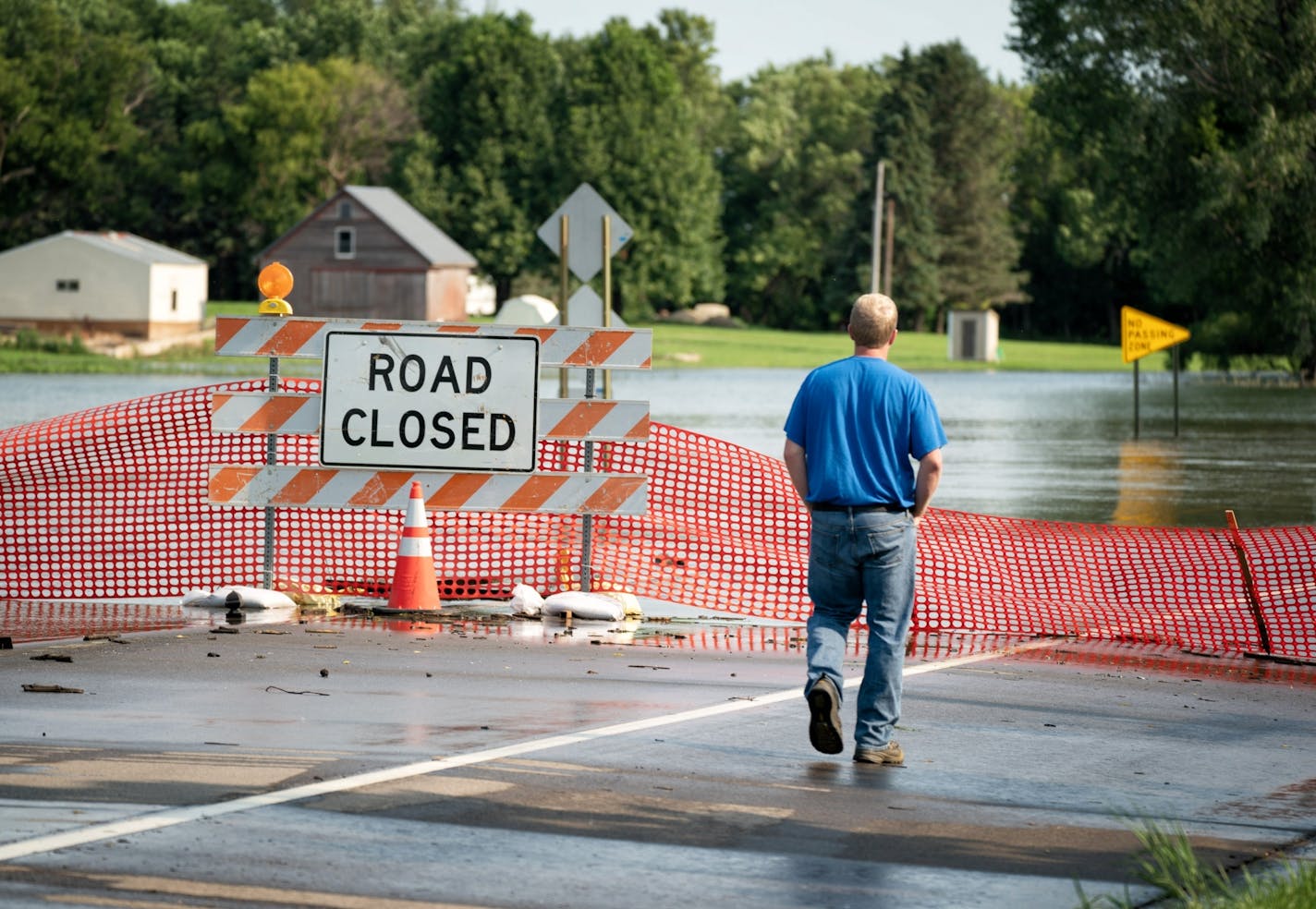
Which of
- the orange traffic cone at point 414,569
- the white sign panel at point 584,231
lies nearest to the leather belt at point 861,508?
the orange traffic cone at point 414,569

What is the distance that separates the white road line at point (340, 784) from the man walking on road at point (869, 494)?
0.91 metres

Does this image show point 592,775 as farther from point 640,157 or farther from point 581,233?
point 640,157

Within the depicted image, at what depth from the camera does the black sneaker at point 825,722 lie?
7.57m

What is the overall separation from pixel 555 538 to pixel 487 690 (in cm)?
480

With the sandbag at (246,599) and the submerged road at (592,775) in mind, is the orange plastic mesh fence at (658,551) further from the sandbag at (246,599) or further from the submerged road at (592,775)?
the submerged road at (592,775)

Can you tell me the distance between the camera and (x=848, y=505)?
26.0 feet

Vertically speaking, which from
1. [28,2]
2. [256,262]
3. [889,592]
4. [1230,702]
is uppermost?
[28,2]

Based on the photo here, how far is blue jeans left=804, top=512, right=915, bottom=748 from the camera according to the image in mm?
7797

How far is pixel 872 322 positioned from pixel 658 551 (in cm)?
666

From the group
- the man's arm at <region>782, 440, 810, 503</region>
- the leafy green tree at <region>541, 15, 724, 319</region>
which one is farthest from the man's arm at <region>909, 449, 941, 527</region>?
the leafy green tree at <region>541, 15, 724, 319</region>

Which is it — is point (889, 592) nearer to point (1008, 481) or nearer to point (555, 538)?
point (555, 538)

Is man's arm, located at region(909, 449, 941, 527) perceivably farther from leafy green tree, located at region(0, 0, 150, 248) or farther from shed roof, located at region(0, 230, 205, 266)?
leafy green tree, located at region(0, 0, 150, 248)

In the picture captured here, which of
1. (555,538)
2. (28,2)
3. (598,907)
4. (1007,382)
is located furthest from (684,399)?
(28,2)

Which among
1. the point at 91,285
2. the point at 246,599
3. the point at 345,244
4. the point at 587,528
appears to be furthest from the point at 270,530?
the point at 345,244
